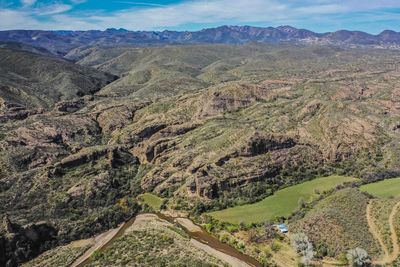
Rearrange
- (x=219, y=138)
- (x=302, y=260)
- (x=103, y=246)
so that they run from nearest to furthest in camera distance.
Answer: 1. (x=302, y=260)
2. (x=103, y=246)
3. (x=219, y=138)

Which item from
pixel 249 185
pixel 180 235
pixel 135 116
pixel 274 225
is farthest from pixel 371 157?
pixel 135 116

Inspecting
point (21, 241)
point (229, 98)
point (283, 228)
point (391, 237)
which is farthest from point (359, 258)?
point (229, 98)

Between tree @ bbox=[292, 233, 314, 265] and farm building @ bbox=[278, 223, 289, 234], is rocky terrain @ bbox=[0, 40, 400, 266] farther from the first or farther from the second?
tree @ bbox=[292, 233, 314, 265]

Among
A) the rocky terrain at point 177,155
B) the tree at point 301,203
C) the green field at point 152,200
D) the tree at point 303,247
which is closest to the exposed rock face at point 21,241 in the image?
the rocky terrain at point 177,155

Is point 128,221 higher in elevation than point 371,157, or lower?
lower

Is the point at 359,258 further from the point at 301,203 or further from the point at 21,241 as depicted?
the point at 21,241

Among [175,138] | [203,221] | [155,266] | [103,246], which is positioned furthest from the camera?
[175,138]

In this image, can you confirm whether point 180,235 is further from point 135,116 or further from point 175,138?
point 135,116
